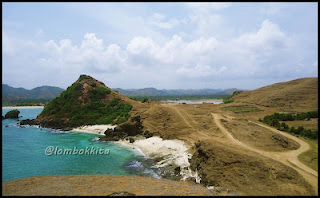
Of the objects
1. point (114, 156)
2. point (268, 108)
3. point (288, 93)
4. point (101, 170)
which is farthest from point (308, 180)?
point (288, 93)

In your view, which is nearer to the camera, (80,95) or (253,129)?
(253,129)

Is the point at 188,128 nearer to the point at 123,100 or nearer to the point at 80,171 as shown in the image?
the point at 80,171

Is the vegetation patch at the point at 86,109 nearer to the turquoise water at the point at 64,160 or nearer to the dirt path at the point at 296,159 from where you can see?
the turquoise water at the point at 64,160

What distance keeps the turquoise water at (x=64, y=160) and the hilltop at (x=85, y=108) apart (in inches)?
436

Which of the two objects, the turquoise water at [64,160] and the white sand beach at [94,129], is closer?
the turquoise water at [64,160]

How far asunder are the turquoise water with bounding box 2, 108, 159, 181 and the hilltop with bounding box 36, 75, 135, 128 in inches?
436

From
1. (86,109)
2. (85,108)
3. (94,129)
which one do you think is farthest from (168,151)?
(85,108)

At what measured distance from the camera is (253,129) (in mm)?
26328

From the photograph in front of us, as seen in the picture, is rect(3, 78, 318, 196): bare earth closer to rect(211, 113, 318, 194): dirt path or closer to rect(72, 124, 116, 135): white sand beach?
rect(211, 113, 318, 194): dirt path

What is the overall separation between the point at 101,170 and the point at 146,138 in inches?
511

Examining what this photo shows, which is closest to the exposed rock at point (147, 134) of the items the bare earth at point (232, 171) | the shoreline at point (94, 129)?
the bare earth at point (232, 171)

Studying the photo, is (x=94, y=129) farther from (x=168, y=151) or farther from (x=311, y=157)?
(x=311, y=157)

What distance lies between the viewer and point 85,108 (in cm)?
4853

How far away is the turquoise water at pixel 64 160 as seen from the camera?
66.7 feet
